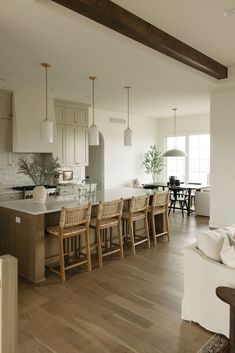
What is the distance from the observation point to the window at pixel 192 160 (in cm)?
951

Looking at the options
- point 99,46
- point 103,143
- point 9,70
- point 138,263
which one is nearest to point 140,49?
point 99,46

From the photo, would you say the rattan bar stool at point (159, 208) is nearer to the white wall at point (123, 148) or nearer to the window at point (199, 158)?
the white wall at point (123, 148)

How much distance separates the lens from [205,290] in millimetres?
2648

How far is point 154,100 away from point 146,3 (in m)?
4.17

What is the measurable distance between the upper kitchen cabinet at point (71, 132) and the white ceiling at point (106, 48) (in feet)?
2.68

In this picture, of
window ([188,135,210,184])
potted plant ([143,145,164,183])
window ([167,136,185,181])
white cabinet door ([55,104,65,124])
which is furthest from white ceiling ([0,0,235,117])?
potted plant ([143,145,164,183])

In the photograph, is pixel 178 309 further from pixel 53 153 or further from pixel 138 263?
pixel 53 153

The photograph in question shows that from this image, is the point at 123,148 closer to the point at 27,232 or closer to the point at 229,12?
the point at 27,232

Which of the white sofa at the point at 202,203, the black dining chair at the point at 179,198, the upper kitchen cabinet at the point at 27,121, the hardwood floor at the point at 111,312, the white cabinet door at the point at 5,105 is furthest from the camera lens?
the black dining chair at the point at 179,198

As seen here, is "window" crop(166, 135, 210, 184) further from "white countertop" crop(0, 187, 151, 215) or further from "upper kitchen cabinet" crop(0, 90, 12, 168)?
"upper kitchen cabinet" crop(0, 90, 12, 168)

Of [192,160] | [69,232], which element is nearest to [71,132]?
[69,232]

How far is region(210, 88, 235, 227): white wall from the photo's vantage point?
5.90 metres

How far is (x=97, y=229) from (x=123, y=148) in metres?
5.43

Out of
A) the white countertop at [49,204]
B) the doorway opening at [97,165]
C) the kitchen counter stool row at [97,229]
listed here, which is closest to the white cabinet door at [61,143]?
the doorway opening at [97,165]
